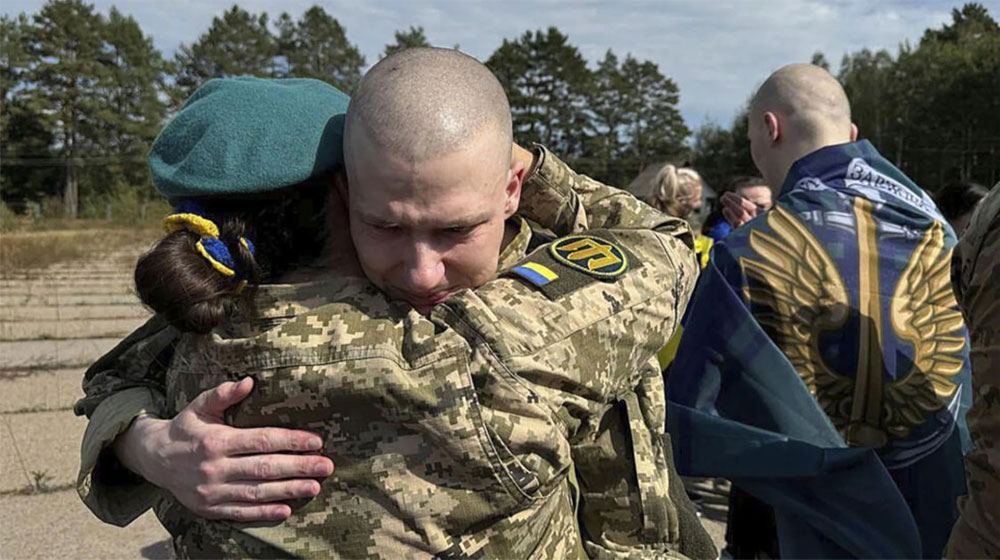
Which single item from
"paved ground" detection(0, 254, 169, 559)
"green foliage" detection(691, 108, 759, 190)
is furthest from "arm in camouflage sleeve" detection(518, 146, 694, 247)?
"green foliage" detection(691, 108, 759, 190)

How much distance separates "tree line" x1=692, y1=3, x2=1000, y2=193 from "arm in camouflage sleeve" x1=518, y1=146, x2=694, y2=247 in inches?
1441

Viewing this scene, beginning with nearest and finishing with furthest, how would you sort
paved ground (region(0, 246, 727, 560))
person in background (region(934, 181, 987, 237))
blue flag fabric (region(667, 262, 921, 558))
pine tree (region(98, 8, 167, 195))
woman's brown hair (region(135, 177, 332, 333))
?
woman's brown hair (region(135, 177, 332, 333)) → blue flag fabric (region(667, 262, 921, 558)) → paved ground (region(0, 246, 727, 560)) → person in background (region(934, 181, 987, 237)) → pine tree (region(98, 8, 167, 195))

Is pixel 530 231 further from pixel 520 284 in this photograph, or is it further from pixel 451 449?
pixel 451 449

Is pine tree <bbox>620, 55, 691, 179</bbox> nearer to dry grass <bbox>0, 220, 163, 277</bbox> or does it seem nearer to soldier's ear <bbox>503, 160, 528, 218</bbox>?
dry grass <bbox>0, 220, 163, 277</bbox>

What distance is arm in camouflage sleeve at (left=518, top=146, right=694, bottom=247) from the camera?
66.1 inches

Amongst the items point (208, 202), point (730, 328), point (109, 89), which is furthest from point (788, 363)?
point (109, 89)

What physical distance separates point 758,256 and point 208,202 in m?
1.99

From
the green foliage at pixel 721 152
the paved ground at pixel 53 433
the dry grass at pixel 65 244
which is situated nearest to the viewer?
the paved ground at pixel 53 433

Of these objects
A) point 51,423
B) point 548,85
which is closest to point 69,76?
point 548,85

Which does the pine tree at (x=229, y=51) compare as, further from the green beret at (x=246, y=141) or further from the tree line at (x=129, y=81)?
the green beret at (x=246, y=141)

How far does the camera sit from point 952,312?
2699mm

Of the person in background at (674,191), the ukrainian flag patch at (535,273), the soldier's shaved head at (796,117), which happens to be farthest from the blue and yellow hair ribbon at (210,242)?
the person in background at (674,191)

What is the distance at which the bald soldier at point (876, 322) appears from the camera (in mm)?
2643

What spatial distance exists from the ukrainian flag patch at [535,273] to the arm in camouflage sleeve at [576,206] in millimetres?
325
